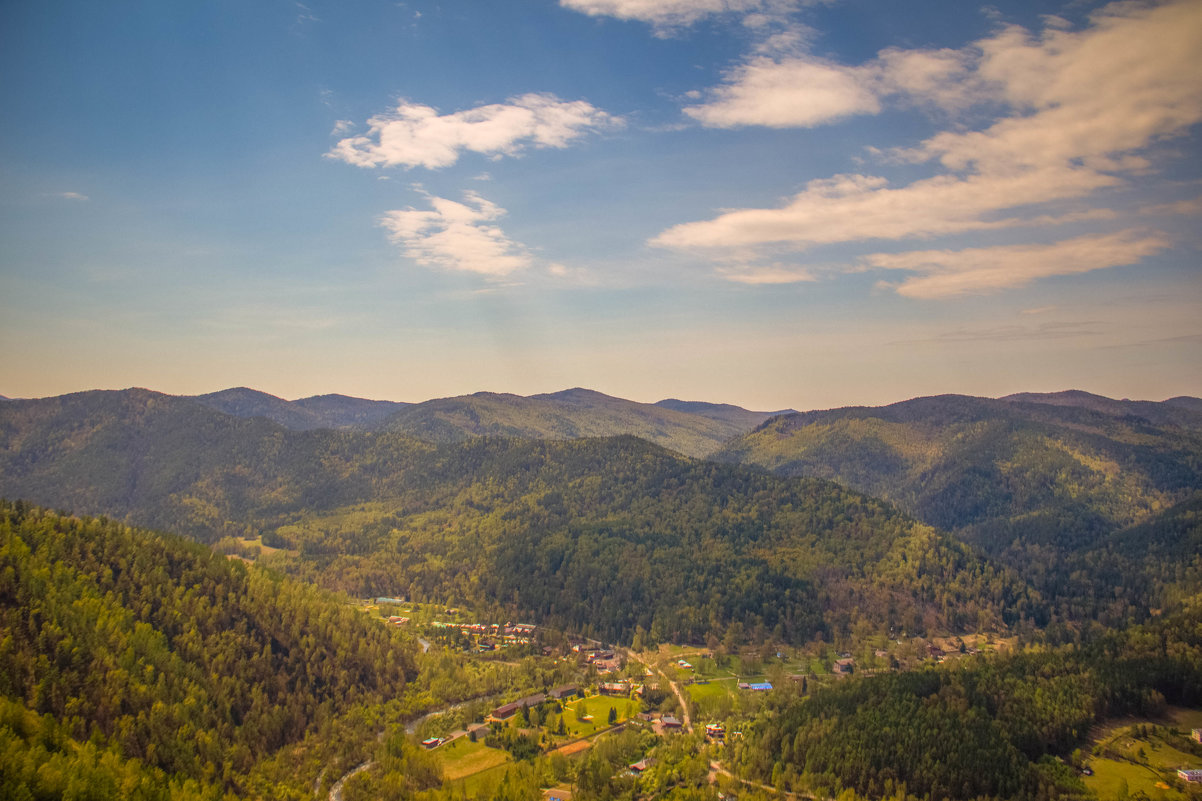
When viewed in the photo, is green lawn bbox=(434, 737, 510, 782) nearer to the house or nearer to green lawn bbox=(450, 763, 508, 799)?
green lawn bbox=(450, 763, 508, 799)

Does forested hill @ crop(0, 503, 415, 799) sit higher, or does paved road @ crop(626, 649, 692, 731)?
forested hill @ crop(0, 503, 415, 799)

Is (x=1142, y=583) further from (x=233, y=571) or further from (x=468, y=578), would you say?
(x=233, y=571)

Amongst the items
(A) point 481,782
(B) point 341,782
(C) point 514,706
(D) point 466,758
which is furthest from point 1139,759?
(B) point 341,782

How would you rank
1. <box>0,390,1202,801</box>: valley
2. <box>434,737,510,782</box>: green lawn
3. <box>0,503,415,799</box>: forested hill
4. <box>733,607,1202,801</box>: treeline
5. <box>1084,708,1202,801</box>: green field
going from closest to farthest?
<box>0,503,415,799</box>: forested hill < <box>1084,708,1202,801</box>: green field < <box>733,607,1202,801</box>: treeline < <box>0,390,1202,801</box>: valley < <box>434,737,510,782</box>: green lawn

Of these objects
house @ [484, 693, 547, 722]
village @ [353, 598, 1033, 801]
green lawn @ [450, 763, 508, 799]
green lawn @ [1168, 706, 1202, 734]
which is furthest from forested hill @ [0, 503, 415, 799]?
green lawn @ [1168, 706, 1202, 734]

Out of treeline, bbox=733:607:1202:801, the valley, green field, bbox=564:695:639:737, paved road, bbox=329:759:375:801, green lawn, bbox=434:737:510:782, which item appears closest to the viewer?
treeline, bbox=733:607:1202:801

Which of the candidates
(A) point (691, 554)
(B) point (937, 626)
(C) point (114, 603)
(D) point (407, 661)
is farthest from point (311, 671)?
(B) point (937, 626)

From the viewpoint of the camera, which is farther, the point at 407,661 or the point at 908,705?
the point at 407,661
